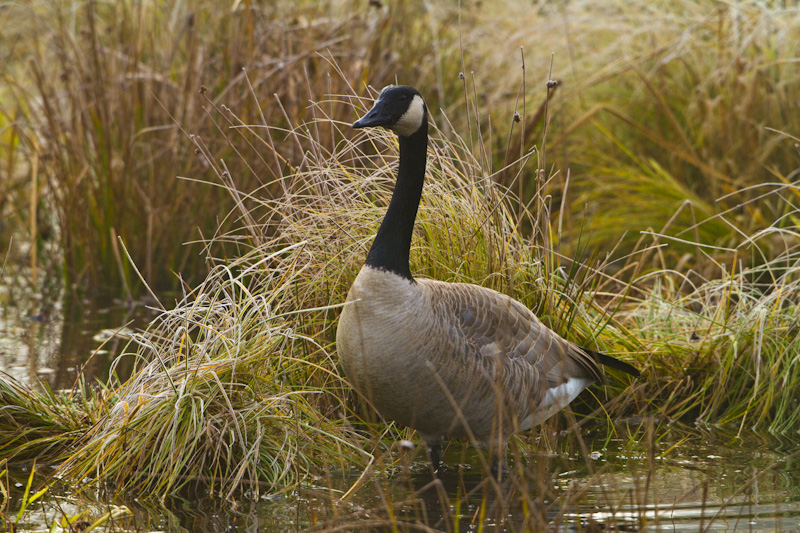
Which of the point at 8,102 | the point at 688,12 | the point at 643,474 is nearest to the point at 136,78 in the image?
the point at 643,474

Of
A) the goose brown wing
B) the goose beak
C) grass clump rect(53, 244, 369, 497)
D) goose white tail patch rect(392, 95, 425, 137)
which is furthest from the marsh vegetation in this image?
the goose beak

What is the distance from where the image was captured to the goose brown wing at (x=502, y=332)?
418 centimetres

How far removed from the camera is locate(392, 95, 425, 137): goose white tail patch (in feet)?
13.5

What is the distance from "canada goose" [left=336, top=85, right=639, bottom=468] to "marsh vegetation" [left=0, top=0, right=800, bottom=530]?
0.94ft

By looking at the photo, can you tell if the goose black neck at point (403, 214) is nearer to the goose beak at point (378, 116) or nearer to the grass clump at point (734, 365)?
the goose beak at point (378, 116)

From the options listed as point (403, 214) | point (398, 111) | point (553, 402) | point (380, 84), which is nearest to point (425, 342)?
point (403, 214)

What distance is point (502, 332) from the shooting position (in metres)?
4.28

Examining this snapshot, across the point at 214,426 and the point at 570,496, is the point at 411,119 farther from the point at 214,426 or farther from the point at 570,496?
the point at 570,496

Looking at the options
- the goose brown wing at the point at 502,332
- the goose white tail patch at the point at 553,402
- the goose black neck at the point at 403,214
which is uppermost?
the goose black neck at the point at 403,214

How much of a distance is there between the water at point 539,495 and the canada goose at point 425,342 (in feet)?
0.90

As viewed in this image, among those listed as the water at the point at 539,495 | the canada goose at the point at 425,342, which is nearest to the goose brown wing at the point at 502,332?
the canada goose at the point at 425,342

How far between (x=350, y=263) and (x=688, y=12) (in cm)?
629

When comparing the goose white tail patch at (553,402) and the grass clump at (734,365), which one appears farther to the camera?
the grass clump at (734,365)

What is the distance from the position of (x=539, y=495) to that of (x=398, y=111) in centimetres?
172
